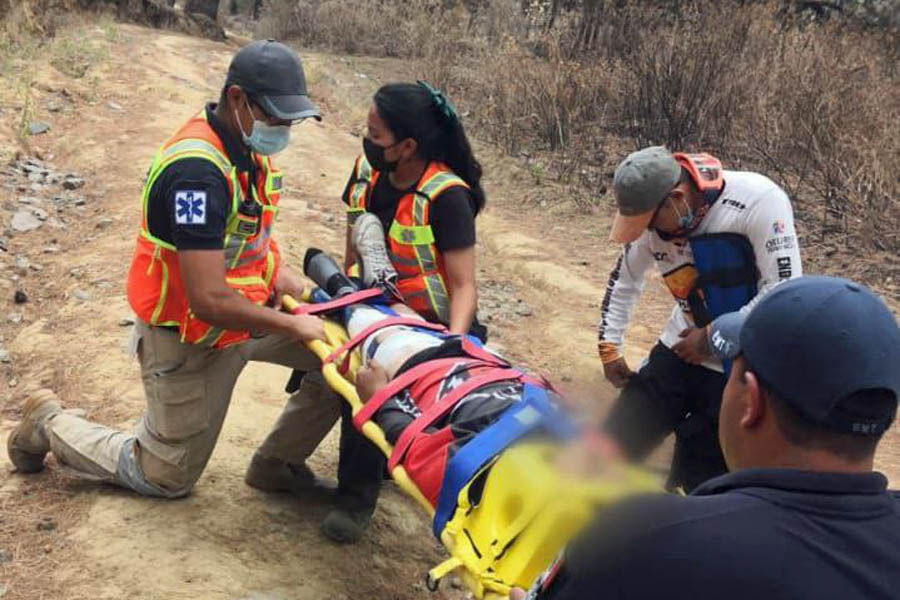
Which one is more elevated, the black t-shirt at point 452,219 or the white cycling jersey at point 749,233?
the white cycling jersey at point 749,233

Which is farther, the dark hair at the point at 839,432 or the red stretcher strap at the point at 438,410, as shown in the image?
the red stretcher strap at the point at 438,410

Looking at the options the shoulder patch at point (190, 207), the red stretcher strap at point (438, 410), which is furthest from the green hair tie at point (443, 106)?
the red stretcher strap at point (438, 410)

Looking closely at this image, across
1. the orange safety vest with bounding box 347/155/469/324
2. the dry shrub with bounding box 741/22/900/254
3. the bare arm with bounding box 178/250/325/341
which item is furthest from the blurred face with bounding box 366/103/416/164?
the dry shrub with bounding box 741/22/900/254

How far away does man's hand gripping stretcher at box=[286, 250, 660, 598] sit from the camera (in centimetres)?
228

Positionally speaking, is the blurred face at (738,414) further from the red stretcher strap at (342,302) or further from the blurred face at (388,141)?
the blurred face at (388,141)

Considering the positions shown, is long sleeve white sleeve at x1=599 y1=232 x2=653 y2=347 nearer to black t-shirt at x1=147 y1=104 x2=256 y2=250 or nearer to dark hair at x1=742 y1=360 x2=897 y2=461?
black t-shirt at x1=147 y1=104 x2=256 y2=250

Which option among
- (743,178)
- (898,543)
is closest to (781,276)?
(743,178)

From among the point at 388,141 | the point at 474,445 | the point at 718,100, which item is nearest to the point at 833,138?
the point at 718,100

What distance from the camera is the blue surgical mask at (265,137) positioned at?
3088mm

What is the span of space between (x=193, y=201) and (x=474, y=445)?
1.20 metres

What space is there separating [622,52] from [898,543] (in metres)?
11.5

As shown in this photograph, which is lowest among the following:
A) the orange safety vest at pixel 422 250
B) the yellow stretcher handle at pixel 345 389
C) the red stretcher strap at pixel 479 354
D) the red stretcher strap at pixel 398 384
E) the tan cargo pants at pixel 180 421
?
the tan cargo pants at pixel 180 421

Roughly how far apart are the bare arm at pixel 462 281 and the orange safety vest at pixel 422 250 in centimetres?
7

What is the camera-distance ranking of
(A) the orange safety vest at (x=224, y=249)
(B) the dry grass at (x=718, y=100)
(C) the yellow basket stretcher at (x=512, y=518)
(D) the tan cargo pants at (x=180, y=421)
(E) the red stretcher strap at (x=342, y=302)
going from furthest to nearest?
(B) the dry grass at (x=718, y=100) → (E) the red stretcher strap at (x=342, y=302) → (D) the tan cargo pants at (x=180, y=421) → (A) the orange safety vest at (x=224, y=249) → (C) the yellow basket stretcher at (x=512, y=518)
